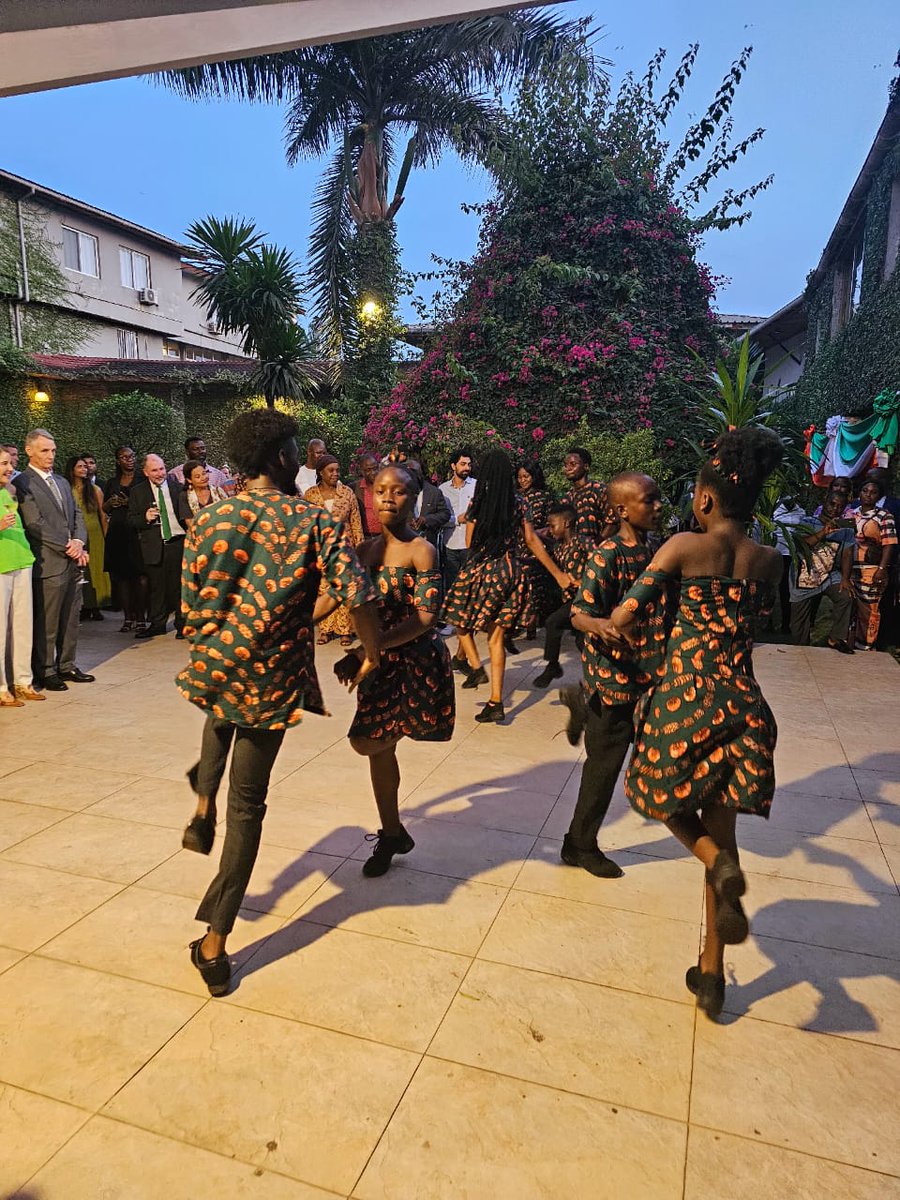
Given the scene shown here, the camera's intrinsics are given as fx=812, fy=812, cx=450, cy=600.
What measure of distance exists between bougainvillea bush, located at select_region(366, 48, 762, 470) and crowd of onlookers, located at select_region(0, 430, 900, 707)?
3.04 metres

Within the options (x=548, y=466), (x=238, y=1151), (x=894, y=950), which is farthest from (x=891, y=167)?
(x=238, y=1151)

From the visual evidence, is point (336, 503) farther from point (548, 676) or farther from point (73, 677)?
point (73, 677)

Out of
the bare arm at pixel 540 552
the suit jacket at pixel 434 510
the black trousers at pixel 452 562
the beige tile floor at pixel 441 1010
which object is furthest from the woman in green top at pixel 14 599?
the black trousers at pixel 452 562

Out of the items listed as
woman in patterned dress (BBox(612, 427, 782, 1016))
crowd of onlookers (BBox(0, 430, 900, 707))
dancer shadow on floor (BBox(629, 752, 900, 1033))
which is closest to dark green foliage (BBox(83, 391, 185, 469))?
crowd of onlookers (BBox(0, 430, 900, 707))

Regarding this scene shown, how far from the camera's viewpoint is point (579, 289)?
37.9 feet

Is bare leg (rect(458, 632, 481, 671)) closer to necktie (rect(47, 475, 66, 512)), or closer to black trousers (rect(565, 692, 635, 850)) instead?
black trousers (rect(565, 692, 635, 850))

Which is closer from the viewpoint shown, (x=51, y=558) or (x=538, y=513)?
(x=51, y=558)

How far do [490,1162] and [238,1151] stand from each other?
61cm

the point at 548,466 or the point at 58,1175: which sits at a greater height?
the point at 548,466

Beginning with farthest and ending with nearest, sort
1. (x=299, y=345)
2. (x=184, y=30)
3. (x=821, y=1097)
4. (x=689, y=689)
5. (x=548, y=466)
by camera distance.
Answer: (x=299, y=345) → (x=548, y=466) → (x=184, y=30) → (x=689, y=689) → (x=821, y=1097)

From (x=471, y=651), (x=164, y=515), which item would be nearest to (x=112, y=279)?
(x=164, y=515)

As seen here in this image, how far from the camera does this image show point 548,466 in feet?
36.3

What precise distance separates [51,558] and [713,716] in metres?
5.36

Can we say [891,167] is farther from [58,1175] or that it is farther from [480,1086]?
[58,1175]
